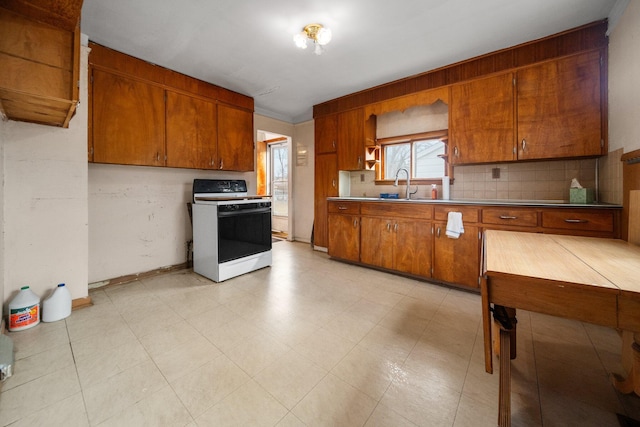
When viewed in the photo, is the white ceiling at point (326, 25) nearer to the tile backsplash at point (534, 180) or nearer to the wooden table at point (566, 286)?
→ the tile backsplash at point (534, 180)

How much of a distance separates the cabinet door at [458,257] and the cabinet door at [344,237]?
3.50 feet

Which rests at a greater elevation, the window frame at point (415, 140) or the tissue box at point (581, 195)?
the window frame at point (415, 140)

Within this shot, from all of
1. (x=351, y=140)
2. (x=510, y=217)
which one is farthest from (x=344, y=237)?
(x=510, y=217)

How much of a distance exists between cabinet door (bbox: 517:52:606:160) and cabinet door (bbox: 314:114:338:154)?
242 centimetres

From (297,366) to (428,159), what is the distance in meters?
3.12

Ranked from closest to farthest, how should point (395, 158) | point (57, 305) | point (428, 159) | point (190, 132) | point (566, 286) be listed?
1. point (566, 286)
2. point (57, 305)
3. point (190, 132)
4. point (428, 159)
5. point (395, 158)

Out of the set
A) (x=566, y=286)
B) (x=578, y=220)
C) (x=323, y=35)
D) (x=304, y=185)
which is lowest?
(x=566, y=286)

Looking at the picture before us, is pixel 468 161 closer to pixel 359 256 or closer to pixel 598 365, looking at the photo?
pixel 359 256

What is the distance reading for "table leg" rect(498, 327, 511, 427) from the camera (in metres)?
1.09

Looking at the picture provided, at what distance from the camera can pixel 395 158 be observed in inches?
154

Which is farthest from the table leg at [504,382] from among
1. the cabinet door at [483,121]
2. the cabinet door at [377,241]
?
the cabinet door at [483,121]

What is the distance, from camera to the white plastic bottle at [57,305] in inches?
80.5

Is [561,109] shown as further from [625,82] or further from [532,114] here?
[625,82]

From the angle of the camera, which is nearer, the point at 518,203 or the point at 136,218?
the point at 518,203
